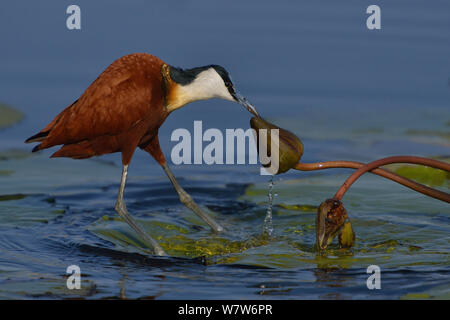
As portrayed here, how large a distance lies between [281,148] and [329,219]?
61 cm

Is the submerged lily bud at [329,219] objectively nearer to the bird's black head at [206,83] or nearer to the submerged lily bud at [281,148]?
the submerged lily bud at [281,148]

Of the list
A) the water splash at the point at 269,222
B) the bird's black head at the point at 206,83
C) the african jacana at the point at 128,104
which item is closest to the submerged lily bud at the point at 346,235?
the water splash at the point at 269,222

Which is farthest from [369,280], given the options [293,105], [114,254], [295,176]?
[293,105]

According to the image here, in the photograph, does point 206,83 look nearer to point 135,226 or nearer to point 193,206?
point 193,206

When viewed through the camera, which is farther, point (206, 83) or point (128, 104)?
point (206, 83)

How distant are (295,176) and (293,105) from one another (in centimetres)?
264

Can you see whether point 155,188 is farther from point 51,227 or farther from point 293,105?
point 293,105

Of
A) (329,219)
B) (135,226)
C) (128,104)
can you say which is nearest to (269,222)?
(135,226)

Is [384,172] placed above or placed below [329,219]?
above

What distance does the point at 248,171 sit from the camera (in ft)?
33.3

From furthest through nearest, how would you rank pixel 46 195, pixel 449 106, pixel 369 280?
1. pixel 449 106
2. pixel 46 195
3. pixel 369 280

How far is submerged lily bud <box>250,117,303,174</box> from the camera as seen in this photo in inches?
236

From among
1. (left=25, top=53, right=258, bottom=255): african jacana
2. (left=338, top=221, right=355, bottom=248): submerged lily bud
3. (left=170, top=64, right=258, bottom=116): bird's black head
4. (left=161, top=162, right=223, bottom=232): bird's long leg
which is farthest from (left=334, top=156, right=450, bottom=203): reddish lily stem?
(left=161, top=162, right=223, bottom=232): bird's long leg

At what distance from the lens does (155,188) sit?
941 cm
